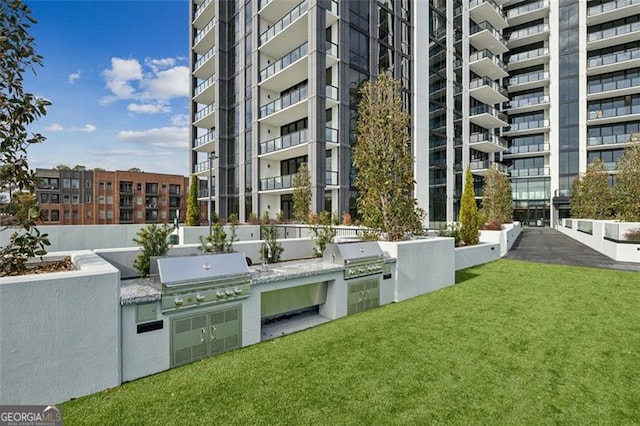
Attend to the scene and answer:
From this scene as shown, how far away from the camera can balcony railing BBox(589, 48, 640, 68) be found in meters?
34.8

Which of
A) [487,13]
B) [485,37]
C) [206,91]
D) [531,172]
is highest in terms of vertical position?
[487,13]

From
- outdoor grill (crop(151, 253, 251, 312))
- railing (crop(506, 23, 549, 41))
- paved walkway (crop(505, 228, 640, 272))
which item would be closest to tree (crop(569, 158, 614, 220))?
paved walkway (crop(505, 228, 640, 272))

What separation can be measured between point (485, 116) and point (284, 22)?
25103mm

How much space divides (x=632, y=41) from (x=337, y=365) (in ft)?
172

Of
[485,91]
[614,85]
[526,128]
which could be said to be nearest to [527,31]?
[614,85]

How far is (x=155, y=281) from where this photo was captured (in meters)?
4.73

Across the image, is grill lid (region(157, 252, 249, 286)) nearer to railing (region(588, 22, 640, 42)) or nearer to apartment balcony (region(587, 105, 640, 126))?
apartment balcony (region(587, 105, 640, 126))

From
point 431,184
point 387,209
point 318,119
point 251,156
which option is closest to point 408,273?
point 387,209

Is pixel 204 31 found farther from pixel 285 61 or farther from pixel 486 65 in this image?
pixel 486 65

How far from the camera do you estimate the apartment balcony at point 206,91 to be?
31312mm

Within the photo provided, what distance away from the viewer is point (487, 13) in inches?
1421

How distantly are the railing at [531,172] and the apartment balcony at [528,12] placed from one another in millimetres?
19694

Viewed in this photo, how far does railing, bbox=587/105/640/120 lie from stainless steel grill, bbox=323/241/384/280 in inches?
1751

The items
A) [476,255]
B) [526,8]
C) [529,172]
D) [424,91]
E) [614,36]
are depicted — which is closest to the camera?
[476,255]
